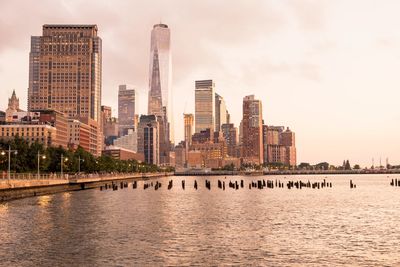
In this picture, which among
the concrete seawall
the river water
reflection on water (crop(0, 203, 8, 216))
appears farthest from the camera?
the concrete seawall

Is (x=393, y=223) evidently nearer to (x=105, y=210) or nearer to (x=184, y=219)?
(x=184, y=219)

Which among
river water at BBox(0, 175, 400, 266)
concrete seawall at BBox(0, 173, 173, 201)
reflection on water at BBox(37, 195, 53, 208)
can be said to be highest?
concrete seawall at BBox(0, 173, 173, 201)

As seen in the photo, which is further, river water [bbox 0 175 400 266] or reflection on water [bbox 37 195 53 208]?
reflection on water [bbox 37 195 53 208]

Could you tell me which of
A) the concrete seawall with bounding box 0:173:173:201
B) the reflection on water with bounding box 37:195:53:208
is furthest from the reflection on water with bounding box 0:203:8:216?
the reflection on water with bounding box 37:195:53:208

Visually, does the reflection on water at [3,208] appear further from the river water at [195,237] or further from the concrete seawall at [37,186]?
the concrete seawall at [37,186]

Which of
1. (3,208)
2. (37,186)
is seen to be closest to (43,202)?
(3,208)

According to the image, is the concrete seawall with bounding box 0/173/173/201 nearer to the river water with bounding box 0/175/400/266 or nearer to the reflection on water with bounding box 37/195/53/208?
the reflection on water with bounding box 37/195/53/208

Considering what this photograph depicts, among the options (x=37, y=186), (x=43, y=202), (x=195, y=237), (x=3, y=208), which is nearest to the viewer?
(x=195, y=237)

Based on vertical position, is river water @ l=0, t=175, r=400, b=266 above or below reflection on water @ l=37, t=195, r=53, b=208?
below

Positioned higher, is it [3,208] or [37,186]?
[37,186]

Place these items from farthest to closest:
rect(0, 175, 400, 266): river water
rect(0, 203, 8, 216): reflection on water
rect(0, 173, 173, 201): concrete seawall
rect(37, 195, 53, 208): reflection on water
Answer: rect(0, 173, 173, 201): concrete seawall < rect(37, 195, 53, 208): reflection on water < rect(0, 203, 8, 216): reflection on water < rect(0, 175, 400, 266): river water

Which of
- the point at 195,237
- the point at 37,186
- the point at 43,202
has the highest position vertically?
the point at 37,186

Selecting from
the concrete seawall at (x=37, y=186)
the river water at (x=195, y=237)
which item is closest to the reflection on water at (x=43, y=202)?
the concrete seawall at (x=37, y=186)

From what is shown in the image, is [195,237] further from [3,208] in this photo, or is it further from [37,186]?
[37,186]
